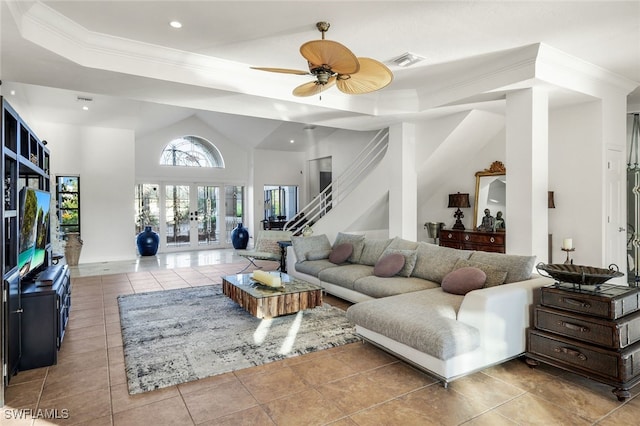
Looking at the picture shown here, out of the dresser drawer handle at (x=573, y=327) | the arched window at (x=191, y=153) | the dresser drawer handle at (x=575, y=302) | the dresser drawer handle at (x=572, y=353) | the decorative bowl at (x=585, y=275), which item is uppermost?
the arched window at (x=191, y=153)

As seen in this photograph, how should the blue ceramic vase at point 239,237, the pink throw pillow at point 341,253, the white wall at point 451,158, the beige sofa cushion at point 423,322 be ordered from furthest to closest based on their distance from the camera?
the blue ceramic vase at point 239,237, the white wall at point 451,158, the pink throw pillow at point 341,253, the beige sofa cushion at point 423,322

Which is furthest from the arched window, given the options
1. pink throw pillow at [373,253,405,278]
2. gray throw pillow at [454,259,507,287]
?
gray throw pillow at [454,259,507,287]

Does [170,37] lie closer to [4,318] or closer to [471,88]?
[4,318]

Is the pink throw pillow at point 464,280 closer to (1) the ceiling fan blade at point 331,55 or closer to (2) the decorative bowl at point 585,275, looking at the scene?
(2) the decorative bowl at point 585,275

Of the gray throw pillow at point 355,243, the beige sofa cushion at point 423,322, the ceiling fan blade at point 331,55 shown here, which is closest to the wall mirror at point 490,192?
the gray throw pillow at point 355,243

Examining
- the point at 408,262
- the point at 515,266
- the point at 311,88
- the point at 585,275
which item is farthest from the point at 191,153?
the point at 585,275

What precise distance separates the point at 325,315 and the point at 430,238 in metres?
3.71

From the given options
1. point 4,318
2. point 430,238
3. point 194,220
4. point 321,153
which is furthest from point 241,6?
point 194,220

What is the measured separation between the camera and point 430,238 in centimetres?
729

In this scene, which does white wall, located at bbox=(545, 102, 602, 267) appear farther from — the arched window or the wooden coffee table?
the arched window

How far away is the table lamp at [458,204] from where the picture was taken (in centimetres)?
665

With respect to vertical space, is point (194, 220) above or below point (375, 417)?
above

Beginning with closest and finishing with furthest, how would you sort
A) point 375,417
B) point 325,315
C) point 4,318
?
point 375,417, point 4,318, point 325,315

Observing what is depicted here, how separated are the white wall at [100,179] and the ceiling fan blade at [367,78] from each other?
679 centimetres
